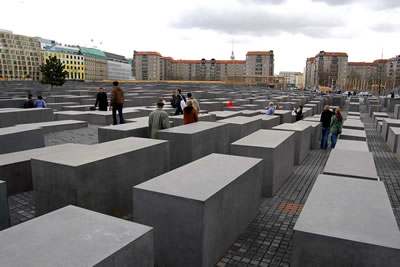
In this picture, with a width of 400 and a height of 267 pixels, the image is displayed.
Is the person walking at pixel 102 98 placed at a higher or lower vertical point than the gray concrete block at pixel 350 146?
higher

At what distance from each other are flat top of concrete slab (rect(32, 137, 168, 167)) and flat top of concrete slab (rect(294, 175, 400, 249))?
320 centimetres

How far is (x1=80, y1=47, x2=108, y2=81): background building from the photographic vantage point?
121975 mm

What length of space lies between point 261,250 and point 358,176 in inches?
92.7

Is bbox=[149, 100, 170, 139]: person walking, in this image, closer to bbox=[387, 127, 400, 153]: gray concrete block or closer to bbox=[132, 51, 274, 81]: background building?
bbox=[387, 127, 400, 153]: gray concrete block

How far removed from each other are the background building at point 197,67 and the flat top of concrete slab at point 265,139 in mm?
123017

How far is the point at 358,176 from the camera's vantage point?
560 centimetres

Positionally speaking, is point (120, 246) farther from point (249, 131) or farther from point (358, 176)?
point (249, 131)

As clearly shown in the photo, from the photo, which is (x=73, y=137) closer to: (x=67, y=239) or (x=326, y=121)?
(x=326, y=121)

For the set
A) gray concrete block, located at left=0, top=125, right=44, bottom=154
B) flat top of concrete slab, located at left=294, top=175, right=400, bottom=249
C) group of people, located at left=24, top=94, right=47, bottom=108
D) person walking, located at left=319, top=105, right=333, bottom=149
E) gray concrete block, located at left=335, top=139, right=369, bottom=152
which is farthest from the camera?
group of people, located at left=24, top=94, right=47, bottom=108

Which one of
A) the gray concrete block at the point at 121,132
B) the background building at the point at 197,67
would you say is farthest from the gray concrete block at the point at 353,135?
the background building at the point at 197,67

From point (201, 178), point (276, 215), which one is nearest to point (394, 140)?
point (276, 215)

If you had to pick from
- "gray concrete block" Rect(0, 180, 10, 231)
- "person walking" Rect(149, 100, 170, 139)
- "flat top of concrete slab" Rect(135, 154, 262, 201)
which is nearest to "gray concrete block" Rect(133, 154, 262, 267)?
"flat top of concrete slab" Rect(135, 154, 262, 201)

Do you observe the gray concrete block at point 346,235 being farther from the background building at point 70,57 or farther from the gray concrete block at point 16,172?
the background building at point 70,57

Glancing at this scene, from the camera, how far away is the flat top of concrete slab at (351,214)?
3.21 metres
